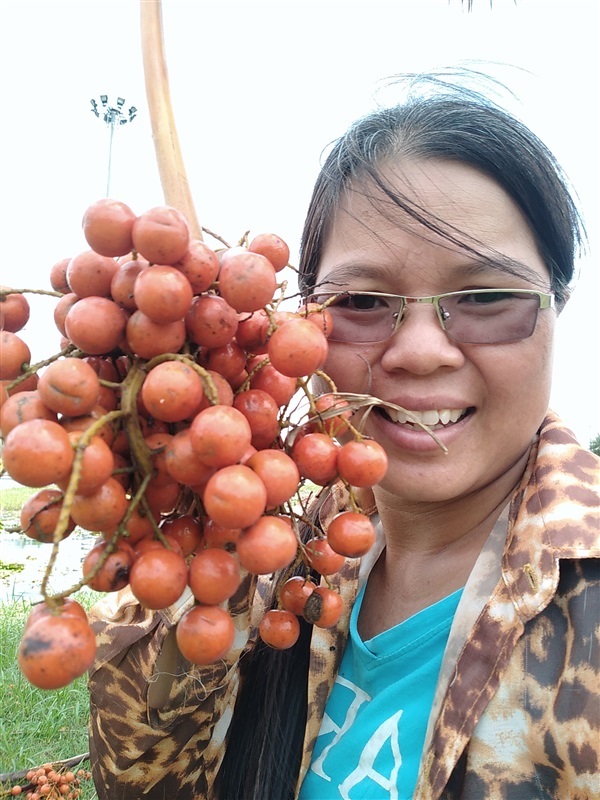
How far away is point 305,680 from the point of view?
147cm

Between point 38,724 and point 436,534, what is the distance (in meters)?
2.51

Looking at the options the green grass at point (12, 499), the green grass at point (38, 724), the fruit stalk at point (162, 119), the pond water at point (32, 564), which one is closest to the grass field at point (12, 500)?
the green grass at point (12, 499)

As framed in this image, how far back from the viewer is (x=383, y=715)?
126 centimetres

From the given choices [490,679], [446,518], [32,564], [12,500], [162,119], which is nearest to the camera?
[162,119]

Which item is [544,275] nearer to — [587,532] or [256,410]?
[587,532]

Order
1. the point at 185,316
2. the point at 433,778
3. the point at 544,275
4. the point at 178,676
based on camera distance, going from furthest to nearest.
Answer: the point at 544,275 → the point at 178,676 → the point at 433,778 → the point at 185,316

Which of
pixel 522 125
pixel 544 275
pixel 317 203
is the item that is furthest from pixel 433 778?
pixel 522 125

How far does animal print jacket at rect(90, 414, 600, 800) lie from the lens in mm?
1008

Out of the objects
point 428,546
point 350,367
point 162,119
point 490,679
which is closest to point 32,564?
point 428,546

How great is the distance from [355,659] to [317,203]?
106cm

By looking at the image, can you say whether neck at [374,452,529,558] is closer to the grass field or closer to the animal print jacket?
the animal print jacket

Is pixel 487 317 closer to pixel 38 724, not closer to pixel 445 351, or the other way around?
pixel 445 351

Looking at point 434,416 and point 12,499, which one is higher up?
point 434,416

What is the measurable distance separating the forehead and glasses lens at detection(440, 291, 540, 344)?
2.0 inches
